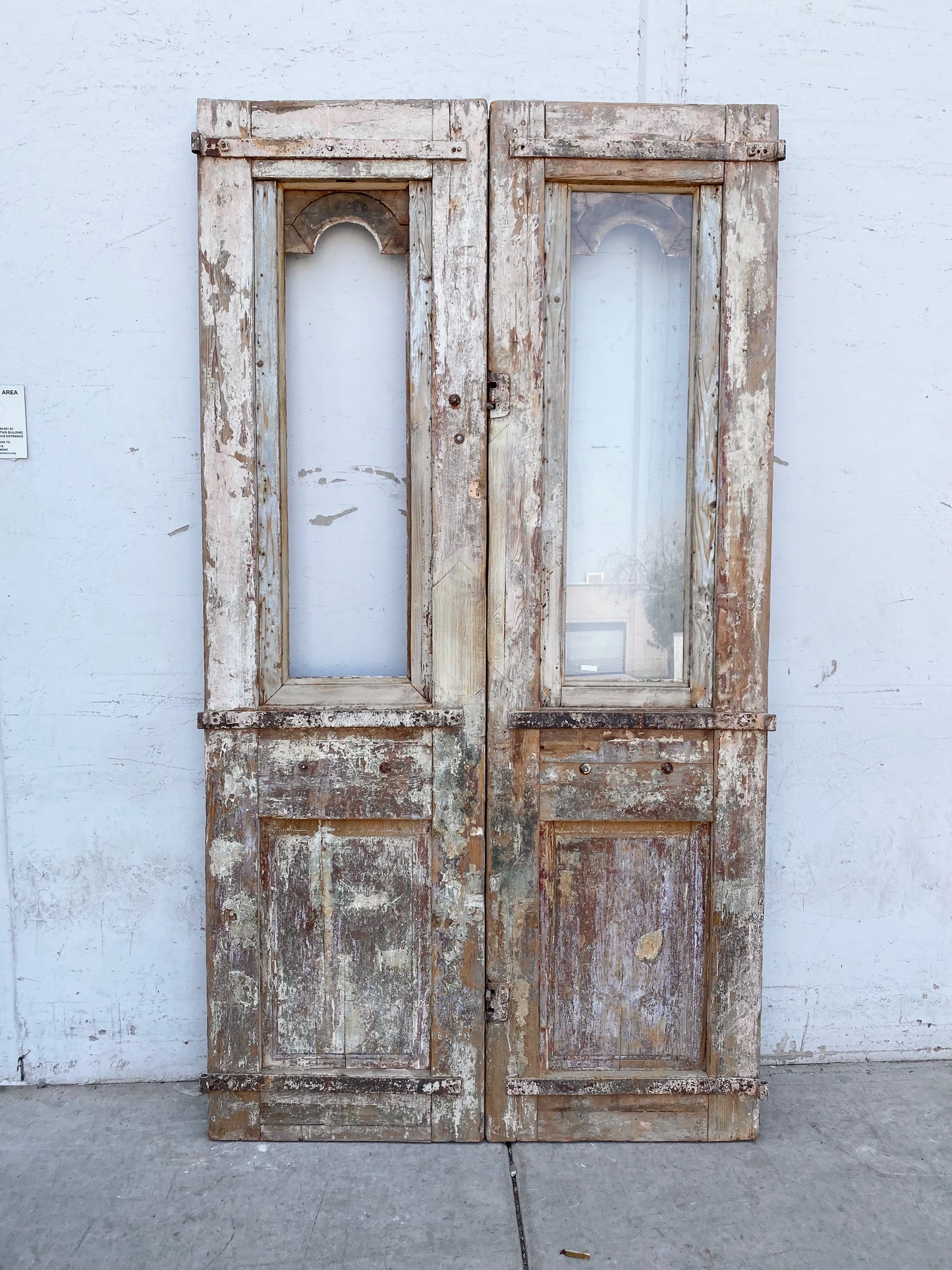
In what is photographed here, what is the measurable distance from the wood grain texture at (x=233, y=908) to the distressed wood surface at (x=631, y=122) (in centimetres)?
168

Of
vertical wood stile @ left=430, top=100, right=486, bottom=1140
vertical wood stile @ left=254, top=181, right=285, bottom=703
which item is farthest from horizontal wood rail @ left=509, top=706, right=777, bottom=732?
vertical wood stile @ left=254, top=181, right=285, bottom=703

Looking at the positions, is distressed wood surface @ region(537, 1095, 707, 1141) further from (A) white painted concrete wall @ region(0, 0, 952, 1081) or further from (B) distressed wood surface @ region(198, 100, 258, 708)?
(B) distressed wood surface @ region(198, 100, 258, 708)

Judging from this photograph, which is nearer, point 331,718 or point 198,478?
point 331,718

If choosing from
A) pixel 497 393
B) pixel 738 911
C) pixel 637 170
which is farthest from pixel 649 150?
pixel 738 911

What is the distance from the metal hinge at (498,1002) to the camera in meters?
2.29

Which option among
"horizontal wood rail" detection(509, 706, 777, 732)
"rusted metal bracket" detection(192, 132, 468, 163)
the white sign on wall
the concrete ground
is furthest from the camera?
the white sign on wall

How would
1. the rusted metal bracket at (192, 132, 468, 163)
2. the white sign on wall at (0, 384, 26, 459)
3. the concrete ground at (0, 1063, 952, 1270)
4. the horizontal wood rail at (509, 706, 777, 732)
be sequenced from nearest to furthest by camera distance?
1. the concrete ground at (0, 1063, 952, 1270)
2. the rusted metal bracket at (192, 132, 468, 163)
3. the horizontal wood rail at (509, 706, 777, 732)
4. the white sign on wall at (0, 384, 26, 459)

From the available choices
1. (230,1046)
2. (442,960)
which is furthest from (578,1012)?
(230,1046)

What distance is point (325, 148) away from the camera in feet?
6.98

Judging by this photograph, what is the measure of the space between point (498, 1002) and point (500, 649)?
35.6 inches

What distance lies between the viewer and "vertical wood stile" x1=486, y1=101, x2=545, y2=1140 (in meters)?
2.16

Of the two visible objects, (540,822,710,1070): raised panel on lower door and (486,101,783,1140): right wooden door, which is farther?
(540,822,710,1070): raised panel on lower door

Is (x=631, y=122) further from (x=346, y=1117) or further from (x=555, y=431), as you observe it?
(x=346, y=1117)

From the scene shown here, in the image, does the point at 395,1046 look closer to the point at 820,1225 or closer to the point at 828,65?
the point at 820,1225
